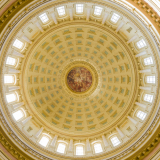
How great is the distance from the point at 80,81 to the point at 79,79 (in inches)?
21.7

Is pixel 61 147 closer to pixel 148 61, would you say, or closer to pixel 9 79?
pixel 9 79

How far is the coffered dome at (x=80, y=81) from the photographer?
71.5 ft

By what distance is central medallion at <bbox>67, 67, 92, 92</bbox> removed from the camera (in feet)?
120

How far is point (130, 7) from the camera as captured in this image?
18.3 metres

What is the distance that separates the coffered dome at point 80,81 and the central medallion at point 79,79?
0.24 meters

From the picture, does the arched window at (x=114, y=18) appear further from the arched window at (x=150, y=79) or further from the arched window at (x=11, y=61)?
the arched window at (x=11, y=61)

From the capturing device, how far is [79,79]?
36781mm

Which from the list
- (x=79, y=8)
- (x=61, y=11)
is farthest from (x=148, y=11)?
(x=61, y=11)

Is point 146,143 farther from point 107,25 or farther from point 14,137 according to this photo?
point 107,25

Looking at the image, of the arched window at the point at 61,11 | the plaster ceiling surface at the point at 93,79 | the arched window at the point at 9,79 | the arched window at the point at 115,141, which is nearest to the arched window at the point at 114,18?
the plaster ceiling surface at the point at 93,79

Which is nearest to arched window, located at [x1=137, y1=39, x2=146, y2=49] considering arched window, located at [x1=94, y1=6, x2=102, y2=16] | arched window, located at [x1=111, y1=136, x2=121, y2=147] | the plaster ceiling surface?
the plaster ceiling surface

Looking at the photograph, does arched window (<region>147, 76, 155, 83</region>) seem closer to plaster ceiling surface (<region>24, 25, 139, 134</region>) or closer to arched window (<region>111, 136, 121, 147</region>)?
plaster ceiling surface (<region>24, 25, 139, 134</region>)

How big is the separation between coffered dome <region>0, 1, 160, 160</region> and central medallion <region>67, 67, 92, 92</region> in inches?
9.6

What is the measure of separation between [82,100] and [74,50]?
12.3 m
